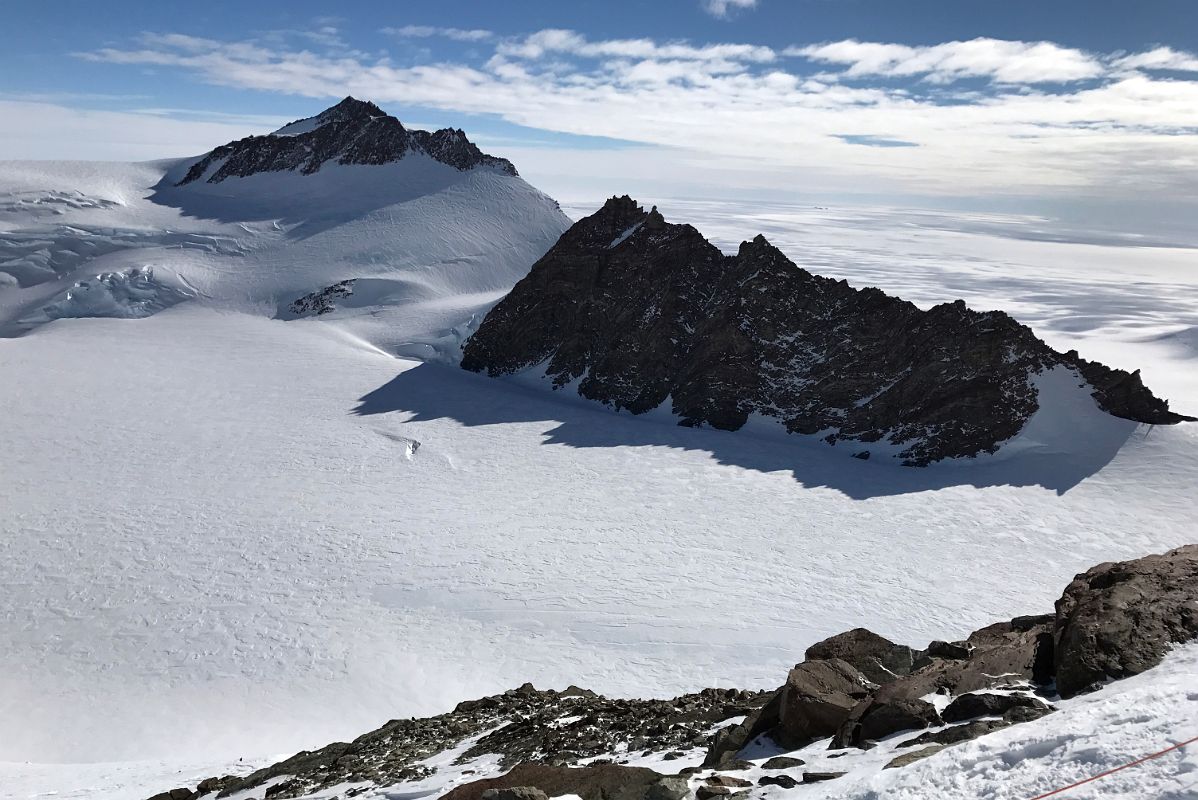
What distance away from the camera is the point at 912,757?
980 centimetres

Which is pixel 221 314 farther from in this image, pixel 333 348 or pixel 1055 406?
pixel 1055 406

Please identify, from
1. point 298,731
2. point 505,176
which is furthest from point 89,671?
point 505,176

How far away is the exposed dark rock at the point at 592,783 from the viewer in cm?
1022

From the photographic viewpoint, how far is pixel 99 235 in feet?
359

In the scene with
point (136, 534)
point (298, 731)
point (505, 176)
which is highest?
point (505, 176)

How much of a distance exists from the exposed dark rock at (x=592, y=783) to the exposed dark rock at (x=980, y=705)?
403cm

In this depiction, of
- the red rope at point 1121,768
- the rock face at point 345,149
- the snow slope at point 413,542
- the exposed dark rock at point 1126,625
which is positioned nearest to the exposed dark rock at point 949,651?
the exposed dark rock at point 1126,625

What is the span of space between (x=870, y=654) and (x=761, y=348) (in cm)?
5191

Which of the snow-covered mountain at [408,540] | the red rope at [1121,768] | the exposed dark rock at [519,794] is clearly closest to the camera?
the red rope at [1121,768]

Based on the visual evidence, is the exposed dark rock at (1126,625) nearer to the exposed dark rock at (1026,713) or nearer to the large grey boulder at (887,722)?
the exposed dark rock at (1026,713)

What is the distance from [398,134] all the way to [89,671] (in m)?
126

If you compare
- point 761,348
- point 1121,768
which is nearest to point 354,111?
point 761,348

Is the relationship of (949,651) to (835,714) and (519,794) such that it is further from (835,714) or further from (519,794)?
(519,794)

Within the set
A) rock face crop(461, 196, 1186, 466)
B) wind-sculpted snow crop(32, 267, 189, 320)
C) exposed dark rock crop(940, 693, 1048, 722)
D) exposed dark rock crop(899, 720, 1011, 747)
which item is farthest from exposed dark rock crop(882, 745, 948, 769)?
wind-sculpted snow crop(32, 267, 189, 320)
